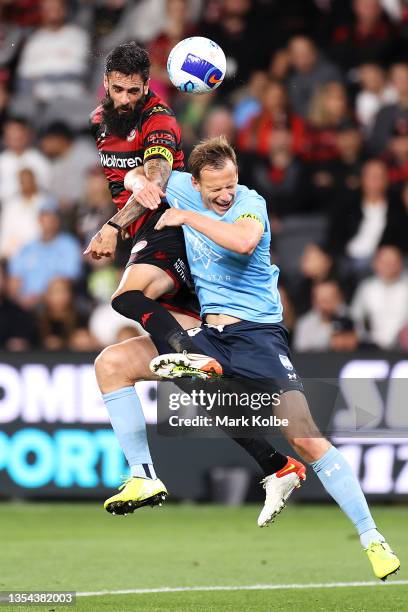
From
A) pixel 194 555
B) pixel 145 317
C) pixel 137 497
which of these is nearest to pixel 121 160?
pixel 145 317

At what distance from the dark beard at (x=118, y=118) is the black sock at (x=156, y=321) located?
104 centimetres

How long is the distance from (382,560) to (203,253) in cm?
199

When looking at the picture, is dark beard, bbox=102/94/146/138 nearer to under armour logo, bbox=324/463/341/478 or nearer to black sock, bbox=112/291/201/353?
black sock, bbox=112/291/201/353

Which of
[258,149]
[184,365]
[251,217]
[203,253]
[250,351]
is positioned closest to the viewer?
[184,365]

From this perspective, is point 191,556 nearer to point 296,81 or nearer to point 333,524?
point 333,524

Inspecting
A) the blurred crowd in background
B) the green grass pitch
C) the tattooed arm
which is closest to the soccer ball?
the tattooed arm

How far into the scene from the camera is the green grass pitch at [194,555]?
823 centimetres

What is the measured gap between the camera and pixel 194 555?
10266 millimetres

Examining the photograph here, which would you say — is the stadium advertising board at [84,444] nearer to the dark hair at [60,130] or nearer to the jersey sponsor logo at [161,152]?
the dark hair at [60,130]

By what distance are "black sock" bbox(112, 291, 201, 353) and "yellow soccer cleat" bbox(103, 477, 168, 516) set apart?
2.52 ft

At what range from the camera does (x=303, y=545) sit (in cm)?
1073

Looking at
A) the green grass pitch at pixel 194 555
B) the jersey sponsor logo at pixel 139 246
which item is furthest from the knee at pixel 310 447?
the jersey sponsor logo at pixel 139 246

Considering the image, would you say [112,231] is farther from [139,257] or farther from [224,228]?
[224,228]

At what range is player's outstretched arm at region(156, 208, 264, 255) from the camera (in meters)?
7.55
